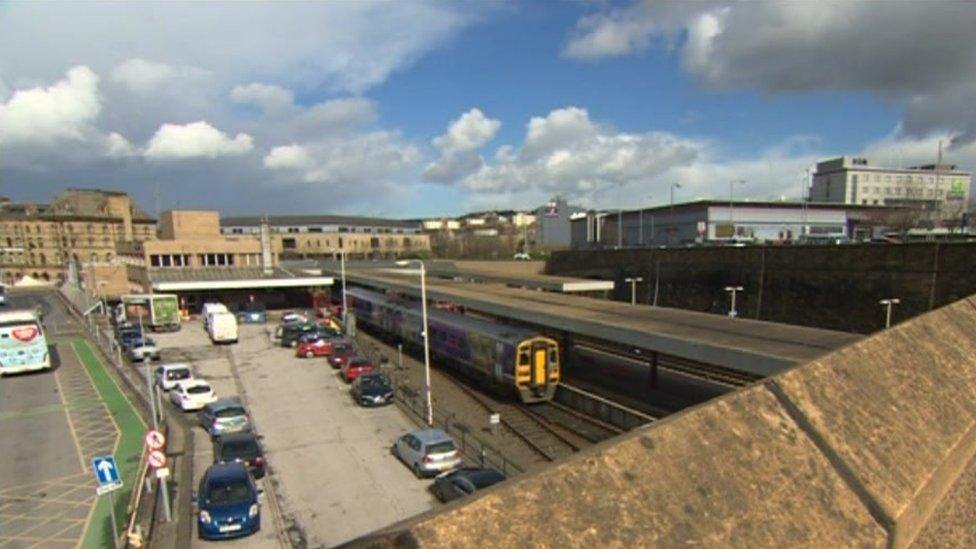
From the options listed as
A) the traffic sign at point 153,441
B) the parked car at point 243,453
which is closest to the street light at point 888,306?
the parked car at point 243,453

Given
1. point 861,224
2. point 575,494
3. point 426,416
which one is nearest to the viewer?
point 575,494

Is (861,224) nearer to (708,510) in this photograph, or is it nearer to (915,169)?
(915,169)

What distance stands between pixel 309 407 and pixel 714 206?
6962cm

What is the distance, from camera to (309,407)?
77.3 feet

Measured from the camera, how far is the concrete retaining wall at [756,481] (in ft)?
10.0

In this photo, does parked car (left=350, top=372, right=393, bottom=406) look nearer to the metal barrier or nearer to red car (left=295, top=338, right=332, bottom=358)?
the metal barrier

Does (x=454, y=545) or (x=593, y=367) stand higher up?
(x=454, y=545)

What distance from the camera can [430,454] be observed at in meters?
16.1

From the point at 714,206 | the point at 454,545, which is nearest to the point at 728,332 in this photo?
the point at 454,545

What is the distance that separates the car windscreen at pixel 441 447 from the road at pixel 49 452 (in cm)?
843

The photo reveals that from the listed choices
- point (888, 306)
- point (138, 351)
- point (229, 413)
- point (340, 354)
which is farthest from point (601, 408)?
point (138, 351)

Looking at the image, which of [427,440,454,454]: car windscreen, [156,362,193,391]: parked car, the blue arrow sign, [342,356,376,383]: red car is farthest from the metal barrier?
→ [156,362,193,391]: parked car

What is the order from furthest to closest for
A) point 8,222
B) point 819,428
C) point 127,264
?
point 8,222 → point 127,264 → point 819,428

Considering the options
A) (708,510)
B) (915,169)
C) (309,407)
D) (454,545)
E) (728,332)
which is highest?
(915,169)
